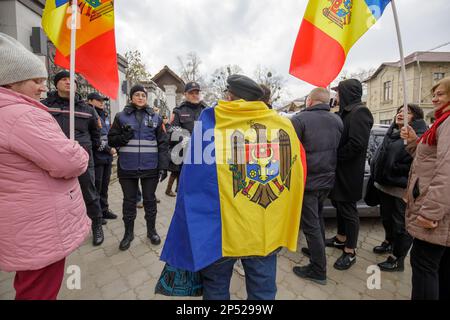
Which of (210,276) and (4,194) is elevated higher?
(4,194)

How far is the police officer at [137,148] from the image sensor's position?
122 inches

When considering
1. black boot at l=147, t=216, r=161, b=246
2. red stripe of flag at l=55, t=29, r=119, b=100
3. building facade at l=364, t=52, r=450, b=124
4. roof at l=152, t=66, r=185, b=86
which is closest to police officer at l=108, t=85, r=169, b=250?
black boot at l=147, t=216, r=161, b=246

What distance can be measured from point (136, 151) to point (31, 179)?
5.75ft

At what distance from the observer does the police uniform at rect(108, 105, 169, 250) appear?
3.11 meters

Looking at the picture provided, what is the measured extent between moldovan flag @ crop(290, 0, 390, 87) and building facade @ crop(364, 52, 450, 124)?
25.2 meters

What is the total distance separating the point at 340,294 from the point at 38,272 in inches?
105

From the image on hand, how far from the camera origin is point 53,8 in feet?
6.76

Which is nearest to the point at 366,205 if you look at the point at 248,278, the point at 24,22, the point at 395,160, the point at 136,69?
the point at 395,160

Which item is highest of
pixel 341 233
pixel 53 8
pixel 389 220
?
pixel 53 8

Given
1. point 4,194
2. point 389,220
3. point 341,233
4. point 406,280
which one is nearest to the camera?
point 4,194

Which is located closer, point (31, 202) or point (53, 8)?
point (31, 202)

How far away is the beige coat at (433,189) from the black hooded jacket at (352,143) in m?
→ 0.86
